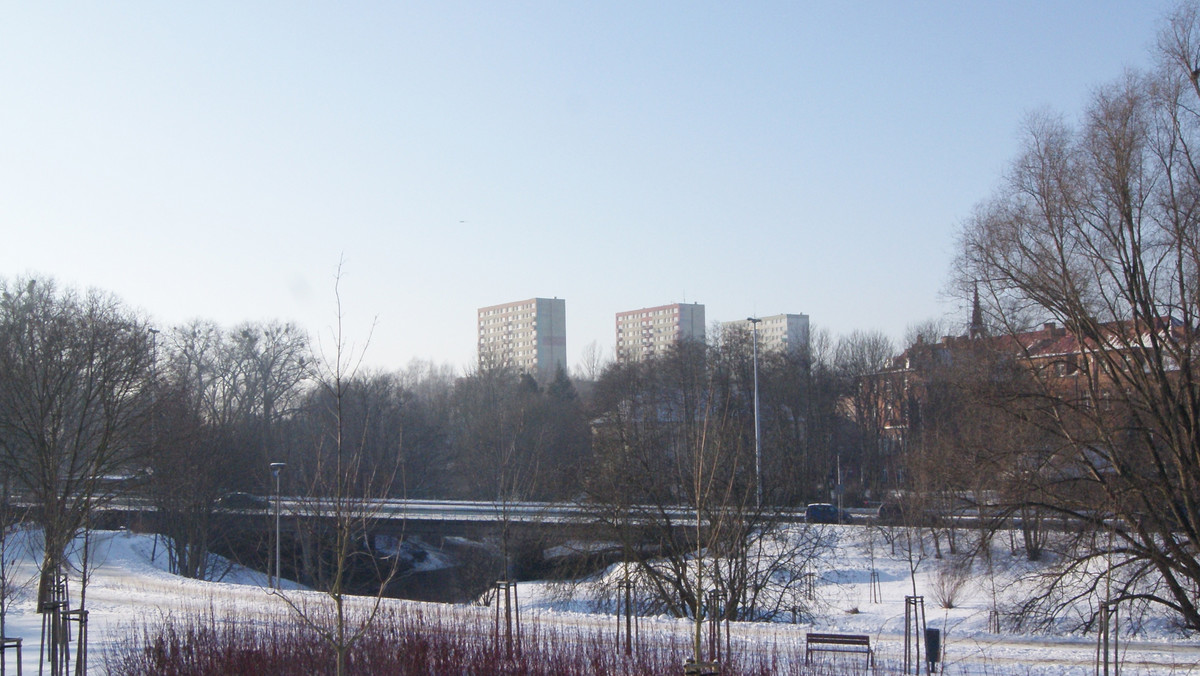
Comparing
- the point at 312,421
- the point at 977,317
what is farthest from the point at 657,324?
the point at 977,317

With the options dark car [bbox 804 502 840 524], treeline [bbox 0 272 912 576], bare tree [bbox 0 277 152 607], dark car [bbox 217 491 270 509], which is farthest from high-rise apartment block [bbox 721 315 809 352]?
bare tree [bbox 0 277 152 607]

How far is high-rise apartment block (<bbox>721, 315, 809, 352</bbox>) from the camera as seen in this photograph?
71750 mm

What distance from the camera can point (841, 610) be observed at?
31531 mm

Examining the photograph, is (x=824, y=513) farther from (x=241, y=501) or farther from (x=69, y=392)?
(x=69, y=392)

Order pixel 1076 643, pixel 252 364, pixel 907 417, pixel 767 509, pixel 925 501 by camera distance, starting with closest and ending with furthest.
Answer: pixel 1076 643 → pixel 767 509 → pixel 925 501 → pixel 907 417 → pixel 252 364

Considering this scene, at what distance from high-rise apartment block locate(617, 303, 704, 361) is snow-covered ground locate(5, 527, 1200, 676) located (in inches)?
3923

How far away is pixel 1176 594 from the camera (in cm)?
2289

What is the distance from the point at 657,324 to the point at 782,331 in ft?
88.1

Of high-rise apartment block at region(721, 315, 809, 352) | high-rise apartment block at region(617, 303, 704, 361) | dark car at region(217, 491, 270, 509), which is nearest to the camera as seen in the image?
dark car at region(217, 491, 270, 509)

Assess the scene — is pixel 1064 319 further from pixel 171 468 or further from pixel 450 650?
pixel 171 468

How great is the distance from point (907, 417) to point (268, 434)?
41205 mm

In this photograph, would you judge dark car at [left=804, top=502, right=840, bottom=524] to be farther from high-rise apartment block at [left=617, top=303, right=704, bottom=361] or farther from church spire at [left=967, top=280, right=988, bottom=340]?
high-rise apartment block at [left=617, top=303, right=704, bottom=361]

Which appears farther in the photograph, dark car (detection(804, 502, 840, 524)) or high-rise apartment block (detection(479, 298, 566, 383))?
high-rise apartment block (detection(479, 298, 566, 383))

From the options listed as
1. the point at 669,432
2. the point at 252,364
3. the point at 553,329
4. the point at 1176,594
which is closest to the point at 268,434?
the point at 252,364
